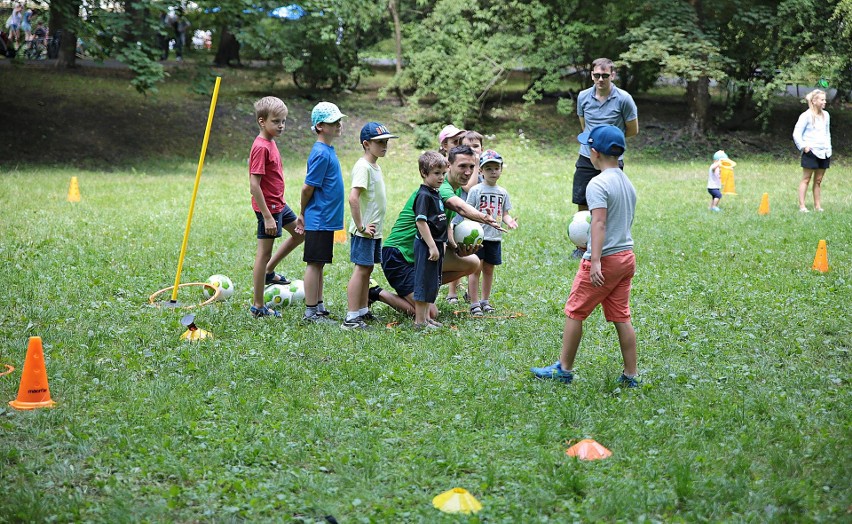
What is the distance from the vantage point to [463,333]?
22.2 feet

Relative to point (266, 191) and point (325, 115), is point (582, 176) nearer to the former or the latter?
point (325, 115)

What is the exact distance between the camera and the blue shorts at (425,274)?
6730mm

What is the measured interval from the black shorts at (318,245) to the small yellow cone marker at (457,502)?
3.30m

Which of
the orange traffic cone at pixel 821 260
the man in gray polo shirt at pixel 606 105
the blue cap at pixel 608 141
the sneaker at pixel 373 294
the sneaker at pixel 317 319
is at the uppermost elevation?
the man in gray polo shirt at pixel 606 105

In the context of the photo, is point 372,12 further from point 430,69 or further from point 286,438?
point 286,438

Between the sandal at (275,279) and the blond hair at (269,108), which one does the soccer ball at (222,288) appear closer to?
the sandal at (275,279)

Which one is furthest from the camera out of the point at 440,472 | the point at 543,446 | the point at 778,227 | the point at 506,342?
the point at 778,227

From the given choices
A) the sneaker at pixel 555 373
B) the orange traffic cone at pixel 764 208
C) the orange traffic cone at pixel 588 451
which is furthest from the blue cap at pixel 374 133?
the orange traffic cone at pixel 764 208

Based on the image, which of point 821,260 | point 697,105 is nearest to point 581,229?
point 821,260

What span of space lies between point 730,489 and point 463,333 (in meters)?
3.07

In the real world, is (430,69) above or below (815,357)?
above

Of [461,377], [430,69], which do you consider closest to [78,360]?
[461,377]

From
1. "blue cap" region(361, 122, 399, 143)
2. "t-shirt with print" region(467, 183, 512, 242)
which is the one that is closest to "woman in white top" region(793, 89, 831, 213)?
"t-shirt with print" region(467, 183, 512, 242)

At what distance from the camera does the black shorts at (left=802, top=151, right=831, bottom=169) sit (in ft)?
40.5
